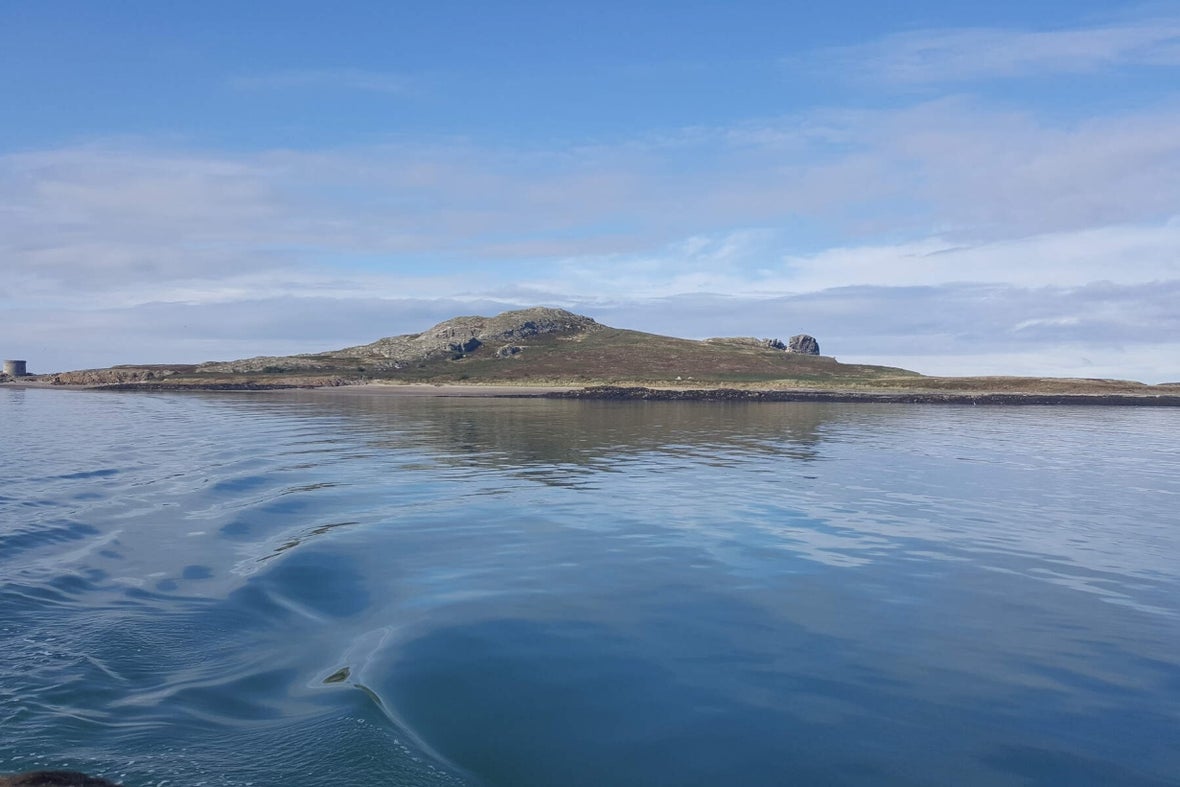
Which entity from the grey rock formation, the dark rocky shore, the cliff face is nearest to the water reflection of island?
the dark rocky shore

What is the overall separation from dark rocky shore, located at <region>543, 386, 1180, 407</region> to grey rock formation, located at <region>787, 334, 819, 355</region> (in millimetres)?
64265

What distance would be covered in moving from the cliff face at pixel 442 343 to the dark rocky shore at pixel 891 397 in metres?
57.3

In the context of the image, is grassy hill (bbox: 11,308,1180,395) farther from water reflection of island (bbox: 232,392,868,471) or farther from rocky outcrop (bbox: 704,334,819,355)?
water reflection of island (bbox: 232,392,868,471)

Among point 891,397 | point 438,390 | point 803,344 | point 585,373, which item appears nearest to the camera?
point 891,397

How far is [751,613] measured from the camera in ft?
35.9

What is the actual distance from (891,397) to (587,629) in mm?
79374

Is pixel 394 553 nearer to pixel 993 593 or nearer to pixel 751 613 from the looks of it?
pixel 751 613

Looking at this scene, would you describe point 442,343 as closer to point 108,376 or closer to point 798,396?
point 108,376

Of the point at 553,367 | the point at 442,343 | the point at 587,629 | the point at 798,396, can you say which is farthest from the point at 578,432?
the point at 442,343

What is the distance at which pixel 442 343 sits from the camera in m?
146

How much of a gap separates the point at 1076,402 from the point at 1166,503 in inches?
2736

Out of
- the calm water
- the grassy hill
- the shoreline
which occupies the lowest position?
the calm water

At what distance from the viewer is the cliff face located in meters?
131

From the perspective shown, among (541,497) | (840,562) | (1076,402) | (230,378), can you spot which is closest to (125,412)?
(541,497)
